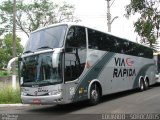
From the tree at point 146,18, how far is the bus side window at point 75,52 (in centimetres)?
451

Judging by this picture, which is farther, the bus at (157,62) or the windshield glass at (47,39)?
the bus at (157,62)

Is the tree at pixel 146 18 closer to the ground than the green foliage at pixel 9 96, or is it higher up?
higher up

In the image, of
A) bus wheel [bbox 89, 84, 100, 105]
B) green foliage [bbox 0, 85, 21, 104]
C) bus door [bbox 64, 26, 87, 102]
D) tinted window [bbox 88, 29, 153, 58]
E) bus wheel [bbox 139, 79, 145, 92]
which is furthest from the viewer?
bus wheel [bbox 139, 79, 145, 92]

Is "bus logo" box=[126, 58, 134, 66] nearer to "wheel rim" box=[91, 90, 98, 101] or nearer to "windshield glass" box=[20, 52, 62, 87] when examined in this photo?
"wheel rim" box=[91, 90, 98, 101]

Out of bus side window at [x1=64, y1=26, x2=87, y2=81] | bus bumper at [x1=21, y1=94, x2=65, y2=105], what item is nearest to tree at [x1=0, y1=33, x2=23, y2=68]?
bus side window at [x1=64, y1=26, x2=87, y2=81]

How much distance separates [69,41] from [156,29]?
5.08 meters

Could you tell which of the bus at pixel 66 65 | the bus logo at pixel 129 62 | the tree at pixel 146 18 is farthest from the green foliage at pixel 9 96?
the tree at pixel 146 18

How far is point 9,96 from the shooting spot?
19547mm

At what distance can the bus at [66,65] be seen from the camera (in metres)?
14.1

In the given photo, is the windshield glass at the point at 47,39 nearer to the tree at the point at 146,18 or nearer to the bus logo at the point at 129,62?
the tree at the point at 146,18

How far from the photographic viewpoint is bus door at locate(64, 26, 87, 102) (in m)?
Answer: 14.4

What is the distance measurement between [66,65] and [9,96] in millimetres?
6499

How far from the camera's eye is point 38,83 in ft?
47.2

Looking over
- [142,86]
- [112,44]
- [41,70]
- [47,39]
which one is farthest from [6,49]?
[41,70]
